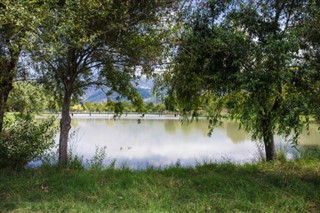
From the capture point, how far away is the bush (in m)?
5.61

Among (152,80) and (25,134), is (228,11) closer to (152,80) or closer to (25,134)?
(152,80)

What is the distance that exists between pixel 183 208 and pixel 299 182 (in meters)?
2.51

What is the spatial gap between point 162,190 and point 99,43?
3.15 metres

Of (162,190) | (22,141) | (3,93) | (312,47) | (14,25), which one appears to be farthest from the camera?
(3,93)

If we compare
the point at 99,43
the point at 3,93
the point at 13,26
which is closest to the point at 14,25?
the point at 13,26

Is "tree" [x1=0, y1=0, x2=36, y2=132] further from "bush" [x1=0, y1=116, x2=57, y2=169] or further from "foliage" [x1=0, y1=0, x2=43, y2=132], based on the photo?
"bush" [x1=0, y1=116, x2=57, y2=169]

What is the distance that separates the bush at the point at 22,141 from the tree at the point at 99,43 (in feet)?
1.53

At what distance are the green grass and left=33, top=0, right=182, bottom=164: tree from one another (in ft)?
4.53

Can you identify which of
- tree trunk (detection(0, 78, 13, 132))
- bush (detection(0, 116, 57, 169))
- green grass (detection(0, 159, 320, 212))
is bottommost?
green grass (detection(0, 159, 320, 212))

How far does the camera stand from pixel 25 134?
231 inches

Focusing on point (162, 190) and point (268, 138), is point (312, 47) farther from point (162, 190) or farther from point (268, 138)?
point (162, 190)

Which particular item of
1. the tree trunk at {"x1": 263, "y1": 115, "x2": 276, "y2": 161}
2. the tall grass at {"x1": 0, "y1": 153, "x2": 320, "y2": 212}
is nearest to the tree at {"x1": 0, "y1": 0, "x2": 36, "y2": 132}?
the tall grass at {"x1": 0, "y1": 153, "x2": 320, "y2": 212}

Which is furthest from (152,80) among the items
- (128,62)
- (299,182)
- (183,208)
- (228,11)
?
(299,182)

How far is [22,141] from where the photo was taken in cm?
577
